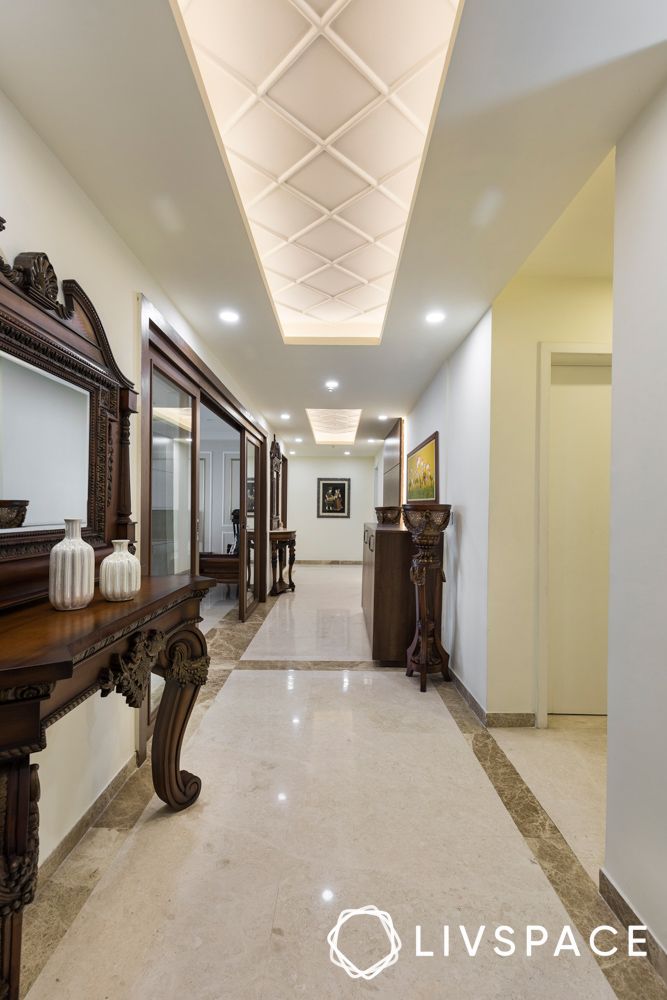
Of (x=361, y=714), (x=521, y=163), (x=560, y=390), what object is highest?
(x=521, y=163)

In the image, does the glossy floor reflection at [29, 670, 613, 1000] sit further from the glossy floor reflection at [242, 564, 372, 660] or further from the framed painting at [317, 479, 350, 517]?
the framed painting at [317, 479, 350, 517]

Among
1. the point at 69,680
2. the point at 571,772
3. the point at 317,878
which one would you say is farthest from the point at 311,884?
the point at 571,772

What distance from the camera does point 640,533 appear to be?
1.27m

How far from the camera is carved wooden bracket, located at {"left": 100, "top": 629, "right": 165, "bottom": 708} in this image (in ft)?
3.97

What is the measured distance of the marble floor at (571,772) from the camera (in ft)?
5.41

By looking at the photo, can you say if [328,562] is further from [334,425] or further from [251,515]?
[251,515]

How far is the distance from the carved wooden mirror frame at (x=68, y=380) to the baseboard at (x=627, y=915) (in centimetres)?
194

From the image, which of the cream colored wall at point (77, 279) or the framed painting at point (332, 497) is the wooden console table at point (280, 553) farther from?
the cream colored wall at point (77, 279)

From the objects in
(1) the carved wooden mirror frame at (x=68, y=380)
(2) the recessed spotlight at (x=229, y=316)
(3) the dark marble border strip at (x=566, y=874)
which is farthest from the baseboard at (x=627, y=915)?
(2) the recessed spotlight at (x=229, y=316)

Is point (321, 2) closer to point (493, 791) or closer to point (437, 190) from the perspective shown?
point (437, 190)

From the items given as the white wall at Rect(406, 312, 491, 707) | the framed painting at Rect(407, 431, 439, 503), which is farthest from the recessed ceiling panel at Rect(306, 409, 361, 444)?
the white wall at Rect(406, 312, 491, 707)

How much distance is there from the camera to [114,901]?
1337mm

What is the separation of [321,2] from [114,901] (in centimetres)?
271

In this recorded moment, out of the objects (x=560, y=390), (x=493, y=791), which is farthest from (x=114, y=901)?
(x=560, y=390)
